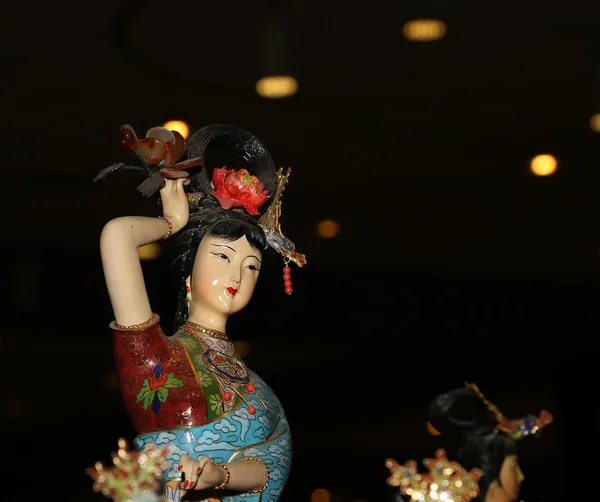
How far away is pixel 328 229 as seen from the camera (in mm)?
5641

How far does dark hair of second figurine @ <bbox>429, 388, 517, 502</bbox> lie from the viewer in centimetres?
307

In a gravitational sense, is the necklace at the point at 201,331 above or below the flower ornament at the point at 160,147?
below

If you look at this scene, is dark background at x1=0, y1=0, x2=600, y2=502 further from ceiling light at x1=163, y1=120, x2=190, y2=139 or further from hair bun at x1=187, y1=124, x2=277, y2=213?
hair bun at x1=187, y1=124, x2=277, y2=213

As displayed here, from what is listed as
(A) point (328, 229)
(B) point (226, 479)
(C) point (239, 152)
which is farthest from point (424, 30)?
(B) point (226, 479)

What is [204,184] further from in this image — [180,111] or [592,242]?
[592,242]

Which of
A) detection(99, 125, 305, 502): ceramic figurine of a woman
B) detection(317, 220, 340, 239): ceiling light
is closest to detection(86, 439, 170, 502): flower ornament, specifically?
detection(99, 125, 305, 502): ceramic figurine of a woman

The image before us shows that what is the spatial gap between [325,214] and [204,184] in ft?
9.14

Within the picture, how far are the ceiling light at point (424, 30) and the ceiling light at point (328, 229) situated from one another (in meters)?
1.33

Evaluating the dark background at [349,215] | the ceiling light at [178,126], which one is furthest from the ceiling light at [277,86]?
the ceiling light at [178,126]

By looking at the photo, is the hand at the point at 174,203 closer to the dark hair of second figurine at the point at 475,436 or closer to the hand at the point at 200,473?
the hand at the point at 200,473

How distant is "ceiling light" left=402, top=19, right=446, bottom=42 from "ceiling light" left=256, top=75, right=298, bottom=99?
1.42ft

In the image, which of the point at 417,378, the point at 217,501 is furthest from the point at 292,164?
the point at 217,501

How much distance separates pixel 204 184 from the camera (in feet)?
9.07

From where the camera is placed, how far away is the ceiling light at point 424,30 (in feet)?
14.2
